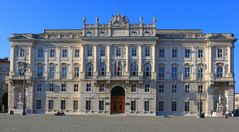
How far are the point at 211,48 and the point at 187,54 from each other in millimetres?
4735

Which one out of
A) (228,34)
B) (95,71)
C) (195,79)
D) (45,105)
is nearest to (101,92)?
(95,71)

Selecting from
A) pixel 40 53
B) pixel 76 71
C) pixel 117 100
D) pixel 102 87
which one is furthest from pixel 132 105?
pixel 40 53

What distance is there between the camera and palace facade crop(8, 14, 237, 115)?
289 feet

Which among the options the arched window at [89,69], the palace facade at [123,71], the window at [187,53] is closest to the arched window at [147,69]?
the palace facade at [123,71]

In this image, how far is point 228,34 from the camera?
89.1 meters

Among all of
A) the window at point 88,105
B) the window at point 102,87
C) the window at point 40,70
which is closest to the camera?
the window at point 88,105

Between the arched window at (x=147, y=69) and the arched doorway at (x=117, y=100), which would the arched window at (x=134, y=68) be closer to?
the arched window at (x=147, y=69)

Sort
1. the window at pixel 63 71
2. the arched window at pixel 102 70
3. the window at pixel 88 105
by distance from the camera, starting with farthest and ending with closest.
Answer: the window at pixel 63 71 → the arched window at pixel 102 70 → the window at pixel 88 105

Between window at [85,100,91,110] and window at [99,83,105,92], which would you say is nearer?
window at [85,100,91,110]

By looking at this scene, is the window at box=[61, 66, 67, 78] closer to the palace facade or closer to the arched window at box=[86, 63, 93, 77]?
the palace facade

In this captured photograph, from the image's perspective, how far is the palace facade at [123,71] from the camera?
289 ft

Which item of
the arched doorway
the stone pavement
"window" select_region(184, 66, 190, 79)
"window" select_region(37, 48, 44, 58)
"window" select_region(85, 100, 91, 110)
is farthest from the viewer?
"window" select_region(37, 48, 44, 58)

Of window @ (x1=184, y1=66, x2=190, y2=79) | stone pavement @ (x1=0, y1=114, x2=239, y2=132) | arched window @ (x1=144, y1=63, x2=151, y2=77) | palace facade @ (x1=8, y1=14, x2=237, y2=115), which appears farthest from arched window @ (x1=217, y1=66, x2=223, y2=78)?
stone pavement @ (x1=0, y1=114, x2=239, y2=132)

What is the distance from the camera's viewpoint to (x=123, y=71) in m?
88.8
